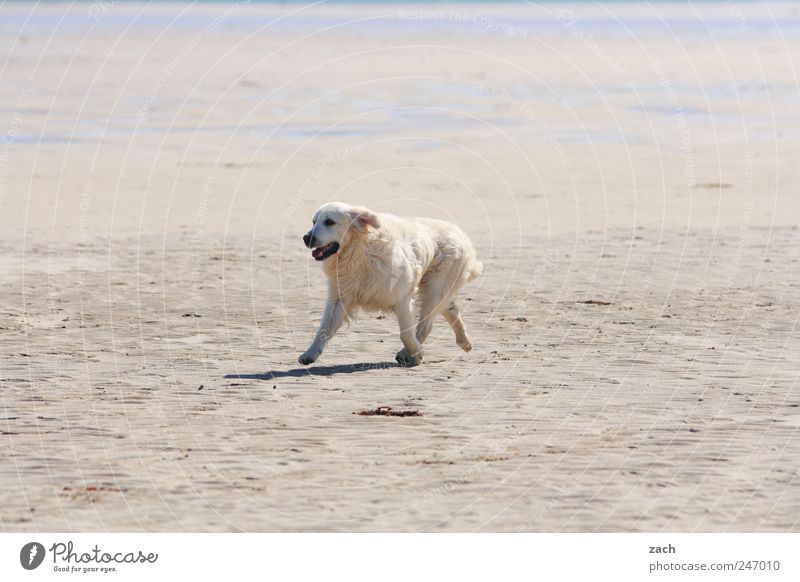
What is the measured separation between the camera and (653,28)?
9281 centimetres

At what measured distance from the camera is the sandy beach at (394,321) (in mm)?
9695

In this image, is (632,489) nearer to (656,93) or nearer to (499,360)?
(499,360)

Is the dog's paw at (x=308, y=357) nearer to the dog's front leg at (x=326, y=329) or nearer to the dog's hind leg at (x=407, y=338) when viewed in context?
the dog's front leg at (x=326, y=329)

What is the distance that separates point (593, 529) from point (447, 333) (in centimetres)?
722

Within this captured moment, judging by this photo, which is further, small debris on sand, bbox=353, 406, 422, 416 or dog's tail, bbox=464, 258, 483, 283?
dog's tail, bbox=464, 258, 483, 283

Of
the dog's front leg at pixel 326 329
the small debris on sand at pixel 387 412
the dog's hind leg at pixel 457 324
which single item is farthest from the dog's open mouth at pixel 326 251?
the small debris on sand at pixel 387 412

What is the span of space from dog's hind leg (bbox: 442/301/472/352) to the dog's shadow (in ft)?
3.25

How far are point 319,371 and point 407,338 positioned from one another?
0.96 metres

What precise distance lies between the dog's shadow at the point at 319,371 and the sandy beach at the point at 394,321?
7 centimetres

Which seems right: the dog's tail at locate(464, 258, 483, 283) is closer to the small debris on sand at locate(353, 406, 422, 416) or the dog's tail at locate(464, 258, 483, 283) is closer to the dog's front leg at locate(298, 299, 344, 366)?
the dog's front leg at locate(298, 299, 344, 366)

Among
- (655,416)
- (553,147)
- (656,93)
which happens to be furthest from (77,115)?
(655,416)

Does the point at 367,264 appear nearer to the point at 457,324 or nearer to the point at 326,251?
the point at 326,251

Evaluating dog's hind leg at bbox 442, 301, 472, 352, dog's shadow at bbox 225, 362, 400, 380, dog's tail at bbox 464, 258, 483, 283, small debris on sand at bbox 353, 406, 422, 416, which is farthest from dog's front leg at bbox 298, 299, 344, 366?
small debris on sand at bbox 353, 406, 422, 416

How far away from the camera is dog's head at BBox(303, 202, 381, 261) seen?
13.5 meters
